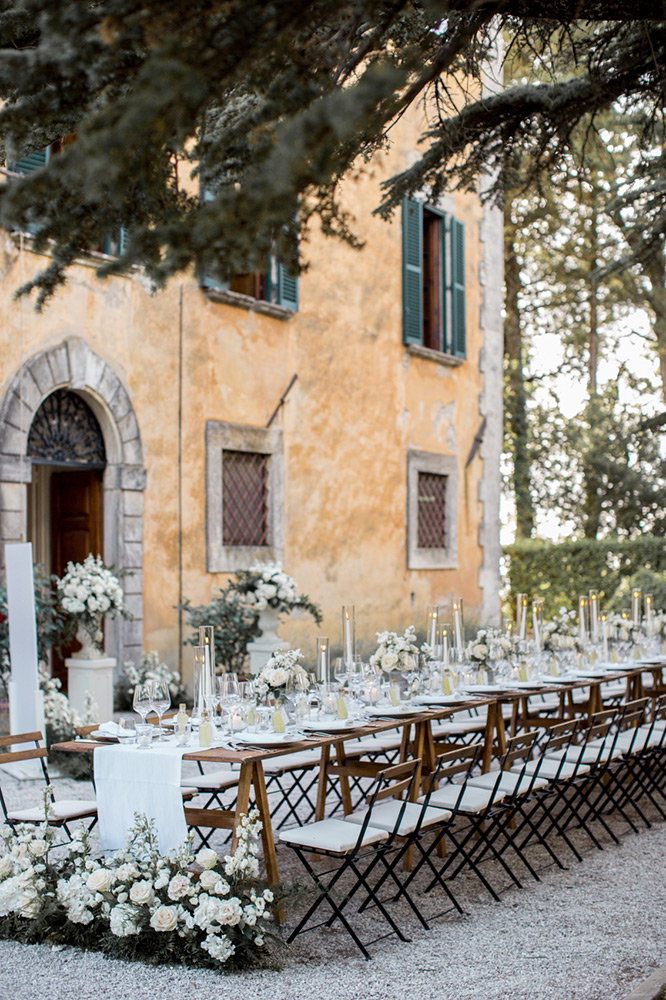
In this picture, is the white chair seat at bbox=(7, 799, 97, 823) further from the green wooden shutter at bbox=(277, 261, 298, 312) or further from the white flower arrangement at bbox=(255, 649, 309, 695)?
the green wooden shutter at bbox=(277, 261, 298, 312)

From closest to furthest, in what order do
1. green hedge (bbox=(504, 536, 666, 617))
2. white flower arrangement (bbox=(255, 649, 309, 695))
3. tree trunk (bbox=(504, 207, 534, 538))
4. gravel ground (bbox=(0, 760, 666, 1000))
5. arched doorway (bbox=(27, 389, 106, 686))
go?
1. gravel ground (bbox=(0, 760, 666, 1000))
2. white flower arrangement (bbox=(255, 649, 309, 695))
3. arched doorway (bbox=(27, 389, 106, 686))
4. green hedge (bbox=(504, 536, 666, 617))
5. tree trunk (bbox=(504, 207, 534, 538))

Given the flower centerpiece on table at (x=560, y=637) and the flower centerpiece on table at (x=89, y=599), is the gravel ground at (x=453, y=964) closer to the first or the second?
the flower centerpiece on table at (x=560, y=637)

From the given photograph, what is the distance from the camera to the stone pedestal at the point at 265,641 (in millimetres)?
10047

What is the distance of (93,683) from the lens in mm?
8781

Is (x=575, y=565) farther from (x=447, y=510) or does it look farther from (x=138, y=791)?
(x=138, y=791)

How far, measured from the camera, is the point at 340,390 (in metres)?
12.7

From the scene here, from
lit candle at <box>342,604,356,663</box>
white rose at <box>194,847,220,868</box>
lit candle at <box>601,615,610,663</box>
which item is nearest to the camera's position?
white rose at <box>194,847,220,868</box>

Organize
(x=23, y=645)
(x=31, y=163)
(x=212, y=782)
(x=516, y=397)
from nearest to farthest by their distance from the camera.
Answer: (x=212, y=782), (x=23, y=645), (x=31, y=163), (x=516, y=397)

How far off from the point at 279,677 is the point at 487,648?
2150 mm

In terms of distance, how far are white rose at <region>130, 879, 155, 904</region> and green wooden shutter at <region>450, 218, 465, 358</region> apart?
11177mm

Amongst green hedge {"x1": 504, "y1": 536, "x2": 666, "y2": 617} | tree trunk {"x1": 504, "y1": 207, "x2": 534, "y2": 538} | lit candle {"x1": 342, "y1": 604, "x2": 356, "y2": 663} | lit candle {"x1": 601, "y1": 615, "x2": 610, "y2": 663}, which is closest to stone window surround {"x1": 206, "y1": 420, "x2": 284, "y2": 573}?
lit candle {"x1": 601, "y1": 615, "x2": 610, "y2": 663}

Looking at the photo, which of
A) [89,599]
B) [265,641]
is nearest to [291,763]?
[89,599]

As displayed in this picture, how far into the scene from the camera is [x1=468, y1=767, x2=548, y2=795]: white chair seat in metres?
5.44

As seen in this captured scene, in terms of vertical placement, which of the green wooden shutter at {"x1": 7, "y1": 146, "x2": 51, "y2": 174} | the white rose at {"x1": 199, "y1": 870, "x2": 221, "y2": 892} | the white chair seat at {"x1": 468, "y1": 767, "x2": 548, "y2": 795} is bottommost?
the white rose at {"x1": 199, "y1": 870, "x2": 221, "y2": 892}
